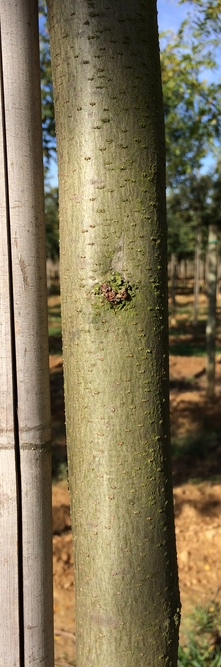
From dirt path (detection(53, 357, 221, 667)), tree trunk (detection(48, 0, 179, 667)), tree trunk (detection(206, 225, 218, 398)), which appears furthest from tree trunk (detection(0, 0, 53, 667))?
tree trunk (detection(206, 225, 218, 398))

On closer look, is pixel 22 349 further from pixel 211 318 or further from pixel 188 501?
pixel 211 318

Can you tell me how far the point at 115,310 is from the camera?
103 centimetres

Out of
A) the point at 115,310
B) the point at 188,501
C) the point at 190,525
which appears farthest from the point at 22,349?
the point at 188,501

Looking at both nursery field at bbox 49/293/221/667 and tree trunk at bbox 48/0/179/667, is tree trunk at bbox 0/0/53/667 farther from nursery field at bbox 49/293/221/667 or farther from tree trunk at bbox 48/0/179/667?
nursery field at bbox 49/293/221/667

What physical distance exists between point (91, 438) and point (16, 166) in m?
0.51

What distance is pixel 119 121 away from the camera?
1.01 m

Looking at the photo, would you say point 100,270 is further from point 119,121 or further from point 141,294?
point 119,121

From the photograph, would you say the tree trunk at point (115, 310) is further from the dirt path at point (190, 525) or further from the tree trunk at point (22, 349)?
the dirt path at point (190, 525)

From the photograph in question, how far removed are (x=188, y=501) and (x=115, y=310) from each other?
5.01 meters

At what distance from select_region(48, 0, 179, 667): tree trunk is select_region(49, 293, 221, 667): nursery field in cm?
239

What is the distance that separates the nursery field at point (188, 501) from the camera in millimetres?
4086

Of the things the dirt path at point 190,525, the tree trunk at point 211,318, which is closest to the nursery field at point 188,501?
the dirt path at point 190,525

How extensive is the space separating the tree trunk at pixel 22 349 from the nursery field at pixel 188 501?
228cm

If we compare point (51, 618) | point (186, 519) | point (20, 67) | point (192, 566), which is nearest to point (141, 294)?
point (20, 67)
